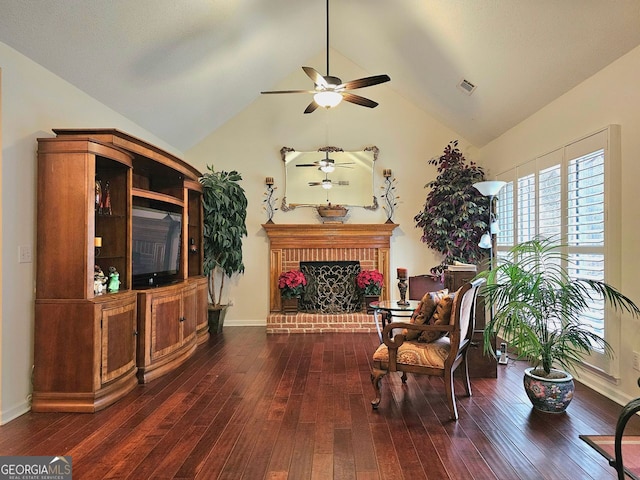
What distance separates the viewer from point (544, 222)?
408 cm

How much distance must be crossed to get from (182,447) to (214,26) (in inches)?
150

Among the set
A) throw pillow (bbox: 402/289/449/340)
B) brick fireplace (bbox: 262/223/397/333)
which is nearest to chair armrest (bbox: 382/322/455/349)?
throw pillow (bbox: 402/289/449/340)

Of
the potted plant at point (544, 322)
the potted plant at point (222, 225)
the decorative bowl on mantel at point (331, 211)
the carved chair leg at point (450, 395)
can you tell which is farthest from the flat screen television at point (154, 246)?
the potted plant at point (544, 322)

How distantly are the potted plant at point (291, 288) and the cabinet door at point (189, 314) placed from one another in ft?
4.69

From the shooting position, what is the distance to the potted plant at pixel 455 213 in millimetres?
5410

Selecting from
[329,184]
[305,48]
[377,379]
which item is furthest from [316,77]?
[329,184]

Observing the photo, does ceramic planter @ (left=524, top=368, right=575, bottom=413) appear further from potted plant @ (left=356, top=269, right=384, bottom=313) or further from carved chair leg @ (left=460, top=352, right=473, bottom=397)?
potted plant @ (left=356, top=269, right=384, bottom=313)

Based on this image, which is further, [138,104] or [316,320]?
[316,320]

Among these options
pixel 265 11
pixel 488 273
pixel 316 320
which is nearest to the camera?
pixel 488 273

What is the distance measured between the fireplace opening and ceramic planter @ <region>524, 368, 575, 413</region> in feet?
11.1

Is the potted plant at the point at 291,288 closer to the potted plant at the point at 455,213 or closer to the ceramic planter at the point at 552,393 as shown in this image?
the potted plant at the point at 455,213

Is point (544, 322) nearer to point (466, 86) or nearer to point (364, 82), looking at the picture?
point (364, 82)

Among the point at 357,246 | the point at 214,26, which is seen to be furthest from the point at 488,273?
the point at 214,26

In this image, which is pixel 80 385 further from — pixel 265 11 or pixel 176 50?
pixel 265 11
